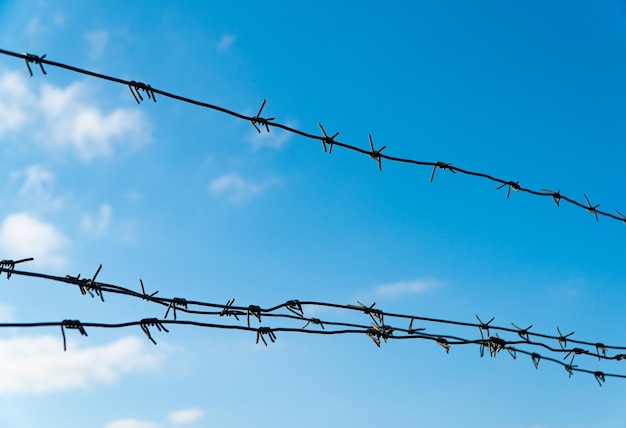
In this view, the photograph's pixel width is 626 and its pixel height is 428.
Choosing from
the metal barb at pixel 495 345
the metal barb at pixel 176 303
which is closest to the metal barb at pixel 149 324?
the metal barb at pixel 176 303

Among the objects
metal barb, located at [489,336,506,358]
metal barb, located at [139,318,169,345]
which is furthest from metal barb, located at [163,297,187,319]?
metal barb, located at [489,336,506,358]

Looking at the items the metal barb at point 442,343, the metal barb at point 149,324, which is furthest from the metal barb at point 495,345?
the metal barb at point 149,324

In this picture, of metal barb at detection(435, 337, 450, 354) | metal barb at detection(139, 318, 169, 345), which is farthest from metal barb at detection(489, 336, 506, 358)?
metal barb at detection(139, 318, 169, 345)

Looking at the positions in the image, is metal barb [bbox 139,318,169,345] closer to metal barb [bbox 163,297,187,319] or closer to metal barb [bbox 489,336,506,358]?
metal barb [bbox 163,297,187,319]

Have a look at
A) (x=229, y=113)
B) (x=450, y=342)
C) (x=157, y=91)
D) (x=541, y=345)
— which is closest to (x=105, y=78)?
(x=157, y=91)

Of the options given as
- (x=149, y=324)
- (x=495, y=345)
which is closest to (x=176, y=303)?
(x=149, y=324)

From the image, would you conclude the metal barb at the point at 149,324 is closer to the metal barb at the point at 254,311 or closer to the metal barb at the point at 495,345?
the metal barb at the point at 254,311

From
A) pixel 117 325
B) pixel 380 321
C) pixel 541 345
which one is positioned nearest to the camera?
pixel 117 325

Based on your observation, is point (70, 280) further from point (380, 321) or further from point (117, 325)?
point (380, 321)

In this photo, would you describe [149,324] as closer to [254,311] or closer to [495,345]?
[254,311]

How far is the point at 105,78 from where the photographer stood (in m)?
3.14

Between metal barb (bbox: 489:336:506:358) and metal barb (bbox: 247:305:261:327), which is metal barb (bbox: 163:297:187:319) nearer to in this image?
metal barb (bbox: 247:305:261:327)

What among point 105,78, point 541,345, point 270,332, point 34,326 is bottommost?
point 34,326

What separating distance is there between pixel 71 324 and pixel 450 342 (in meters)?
2.25
